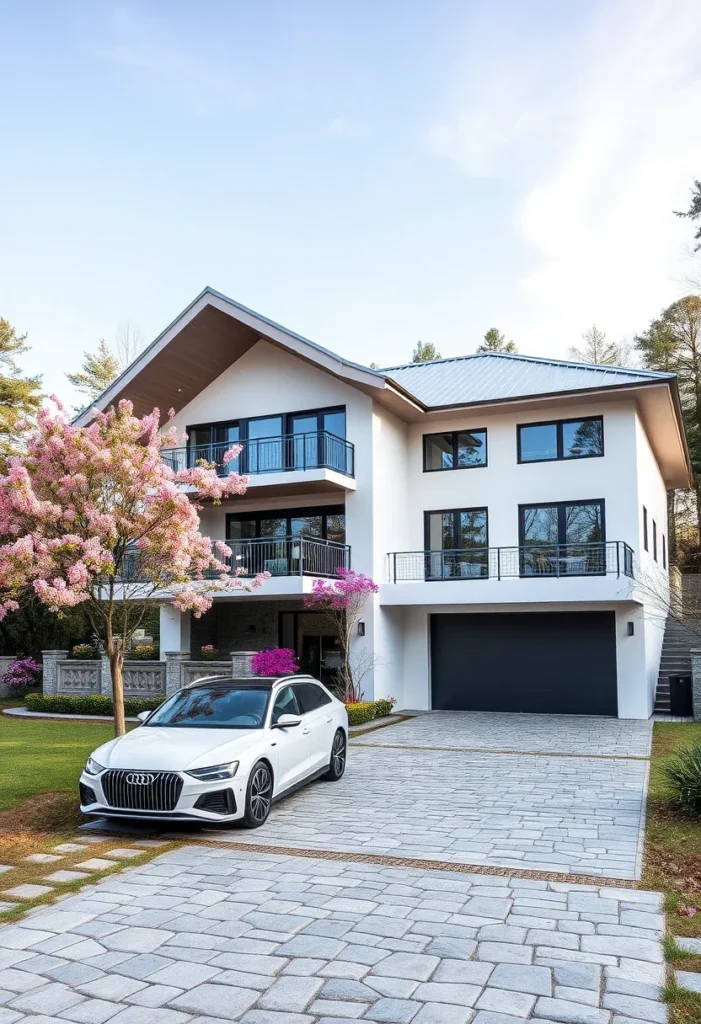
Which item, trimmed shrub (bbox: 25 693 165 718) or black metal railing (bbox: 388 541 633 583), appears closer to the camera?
black metal railing (bbox: 388 541 633 583)

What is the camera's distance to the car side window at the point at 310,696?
33.8 ft

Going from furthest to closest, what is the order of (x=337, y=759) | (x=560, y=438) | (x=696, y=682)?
(x=560, y=438) → (x=696, y=682) → (x=337, y=759)

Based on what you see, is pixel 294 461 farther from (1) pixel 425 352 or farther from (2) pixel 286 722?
(1) pixel 425 352

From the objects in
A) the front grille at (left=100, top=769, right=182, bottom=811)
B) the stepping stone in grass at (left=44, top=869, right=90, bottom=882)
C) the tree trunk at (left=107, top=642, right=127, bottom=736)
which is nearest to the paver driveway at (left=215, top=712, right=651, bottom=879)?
the front grille at (left=100, top=769, right=182, bottom=811)

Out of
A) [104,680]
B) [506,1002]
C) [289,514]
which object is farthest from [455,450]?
[506,1002]

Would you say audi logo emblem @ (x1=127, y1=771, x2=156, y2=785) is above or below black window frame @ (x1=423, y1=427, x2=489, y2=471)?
below

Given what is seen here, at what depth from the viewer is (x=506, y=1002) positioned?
4359mm

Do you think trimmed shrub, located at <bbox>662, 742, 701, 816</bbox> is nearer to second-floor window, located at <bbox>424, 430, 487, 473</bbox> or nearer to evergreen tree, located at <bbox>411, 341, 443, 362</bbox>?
second-floor window, located at <bbox>424, 430, 487, 473</bbox>

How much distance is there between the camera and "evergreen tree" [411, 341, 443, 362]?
49.3 meters

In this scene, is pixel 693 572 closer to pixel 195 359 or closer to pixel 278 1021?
pixel 195 359

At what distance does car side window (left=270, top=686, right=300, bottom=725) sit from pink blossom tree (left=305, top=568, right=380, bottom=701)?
843 cm

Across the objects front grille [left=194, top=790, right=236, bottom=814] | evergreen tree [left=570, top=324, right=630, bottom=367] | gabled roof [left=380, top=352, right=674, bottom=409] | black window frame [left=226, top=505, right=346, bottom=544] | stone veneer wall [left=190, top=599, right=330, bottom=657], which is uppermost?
evergreen tree [left=570, top=324, right=630, bottom=367]

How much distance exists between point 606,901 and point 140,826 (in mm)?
4950

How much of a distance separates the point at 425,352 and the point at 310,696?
134 ft
